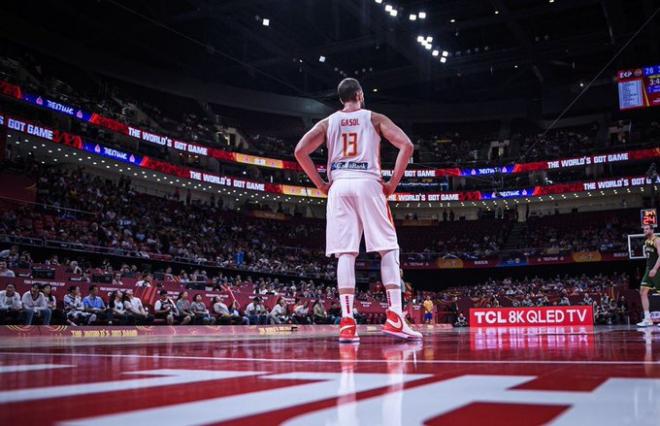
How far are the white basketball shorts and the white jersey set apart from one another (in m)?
0.08

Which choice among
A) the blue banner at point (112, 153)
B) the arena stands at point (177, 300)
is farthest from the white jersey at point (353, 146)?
the blue banner at point (112, 153)

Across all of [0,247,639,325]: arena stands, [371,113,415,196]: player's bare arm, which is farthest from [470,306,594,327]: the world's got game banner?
[371,113,415,196]: player's bare arm

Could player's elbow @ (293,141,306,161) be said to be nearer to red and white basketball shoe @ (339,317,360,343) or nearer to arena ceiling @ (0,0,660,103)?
red and white basketball shoe @ (339,317,360,343)

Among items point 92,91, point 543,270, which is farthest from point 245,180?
point 543,270

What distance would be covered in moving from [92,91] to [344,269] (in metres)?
28.8

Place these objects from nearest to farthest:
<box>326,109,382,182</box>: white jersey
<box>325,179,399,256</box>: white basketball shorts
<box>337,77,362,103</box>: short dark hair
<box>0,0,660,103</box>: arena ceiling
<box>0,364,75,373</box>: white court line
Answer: <box>0,364,75,373</box>: white court line, <box>325,179,399,256</box>: white basketball shorts, <box>326,109,382,182</box>: white jersey, <box>337,77,362,103</box>: short dark hair, <box>0,0,660,103</box>: arena ceiling

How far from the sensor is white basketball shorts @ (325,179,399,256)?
416cm

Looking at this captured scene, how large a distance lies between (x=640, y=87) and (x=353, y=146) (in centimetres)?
Result: 2135

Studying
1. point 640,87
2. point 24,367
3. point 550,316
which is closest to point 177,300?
point 550,316

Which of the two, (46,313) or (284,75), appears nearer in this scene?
(46,313)

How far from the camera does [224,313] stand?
14.3 metres

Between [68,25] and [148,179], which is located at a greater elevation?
[68,25]

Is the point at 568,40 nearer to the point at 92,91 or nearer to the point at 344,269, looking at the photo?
the point at 92,91

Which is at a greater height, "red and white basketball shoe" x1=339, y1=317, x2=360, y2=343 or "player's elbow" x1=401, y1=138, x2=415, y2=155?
"player's elbow" x1=401, y1=138, x2=415, y2=155
